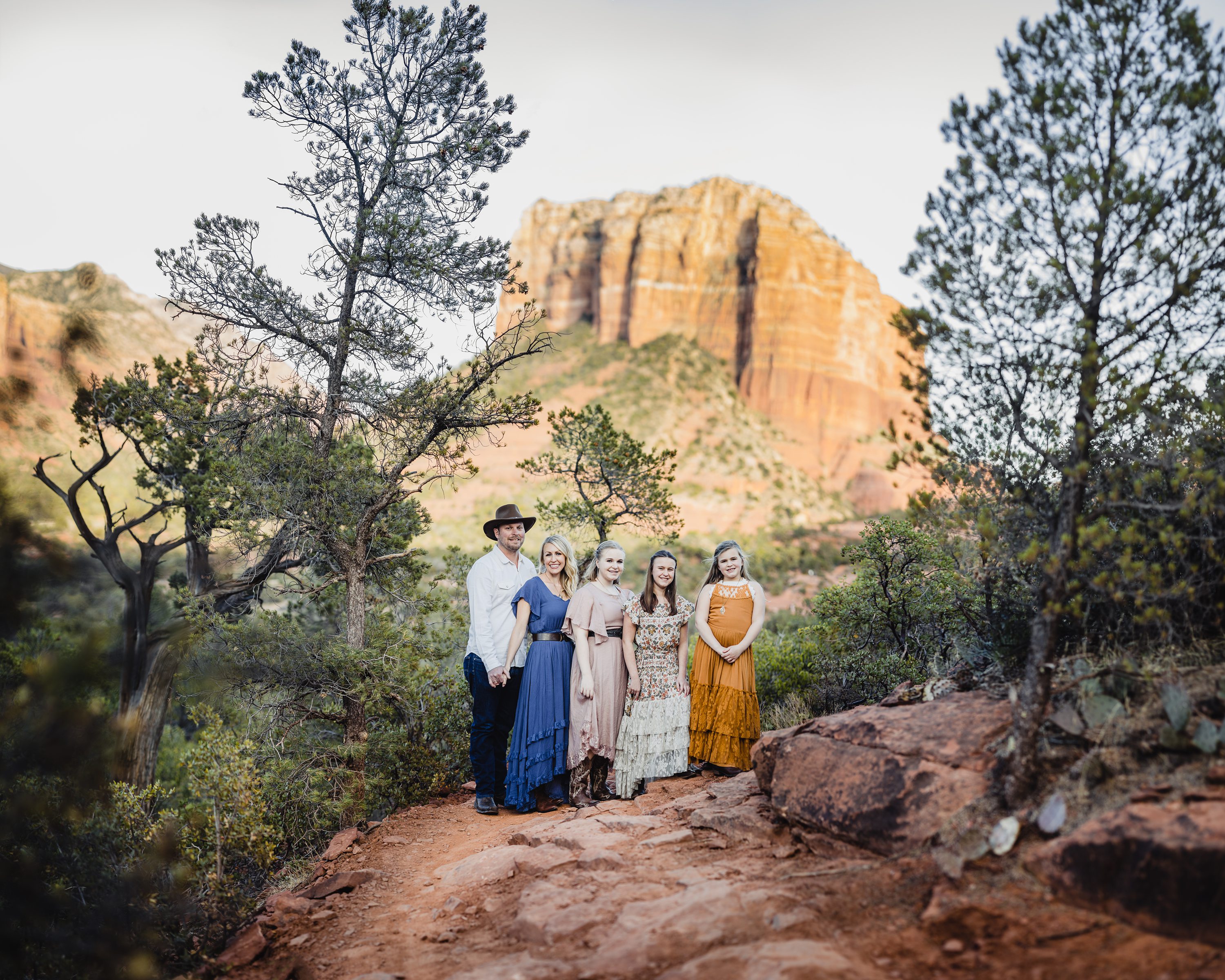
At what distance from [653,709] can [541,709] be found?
0.87 m

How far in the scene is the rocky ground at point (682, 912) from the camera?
9.27 feet

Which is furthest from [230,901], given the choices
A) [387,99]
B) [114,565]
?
[114,565]

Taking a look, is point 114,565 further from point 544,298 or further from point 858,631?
point 544,298

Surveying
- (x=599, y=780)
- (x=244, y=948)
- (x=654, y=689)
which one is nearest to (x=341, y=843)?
(x=244, y=948)

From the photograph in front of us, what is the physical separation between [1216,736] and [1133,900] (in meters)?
0.81

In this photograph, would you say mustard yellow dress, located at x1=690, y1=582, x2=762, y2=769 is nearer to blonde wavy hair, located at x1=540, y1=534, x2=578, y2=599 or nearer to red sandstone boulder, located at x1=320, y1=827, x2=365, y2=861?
blonde wavy hair, located at x1=540, y1=534, x2=578, y2=599

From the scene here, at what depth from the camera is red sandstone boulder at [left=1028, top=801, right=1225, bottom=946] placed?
2619mm

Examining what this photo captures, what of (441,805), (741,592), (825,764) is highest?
(741,592)

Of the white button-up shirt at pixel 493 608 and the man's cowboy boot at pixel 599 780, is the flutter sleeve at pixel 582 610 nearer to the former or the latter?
the white button-up shirt at pixel 493 608

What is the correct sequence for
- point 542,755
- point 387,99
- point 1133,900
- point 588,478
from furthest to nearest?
point 588,478, point 387,99, point 542,755, point 1133,900

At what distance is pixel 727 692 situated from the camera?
19.7ft

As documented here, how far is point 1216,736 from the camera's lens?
122 inches

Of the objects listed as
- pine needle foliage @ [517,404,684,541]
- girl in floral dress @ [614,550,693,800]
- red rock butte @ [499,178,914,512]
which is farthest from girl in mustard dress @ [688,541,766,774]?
red rock butte @ [499,178,914,512]

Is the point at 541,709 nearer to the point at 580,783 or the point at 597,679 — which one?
the point at 597,679
